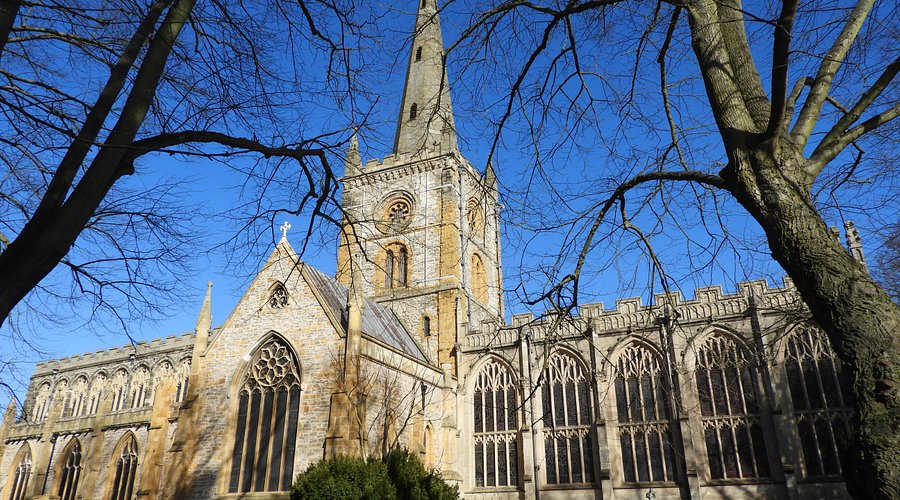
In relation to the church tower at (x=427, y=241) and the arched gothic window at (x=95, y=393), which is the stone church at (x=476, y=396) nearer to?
A: the church tower at (x=427, y=241)

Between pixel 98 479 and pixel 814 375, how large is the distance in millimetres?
31675

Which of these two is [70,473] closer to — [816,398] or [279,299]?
[279,299]

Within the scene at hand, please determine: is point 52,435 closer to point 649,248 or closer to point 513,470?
point 513,470

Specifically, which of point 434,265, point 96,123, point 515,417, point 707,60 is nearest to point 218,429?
point 515,417

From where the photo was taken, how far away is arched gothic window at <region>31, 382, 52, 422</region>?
37.6 metres

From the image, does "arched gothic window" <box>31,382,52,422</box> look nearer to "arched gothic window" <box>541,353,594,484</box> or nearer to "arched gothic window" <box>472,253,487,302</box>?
"arched gothic window" <box>472,253,487,302</box>

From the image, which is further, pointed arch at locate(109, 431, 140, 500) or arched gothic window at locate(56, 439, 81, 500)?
arched gothic window at locate(56, 439, 81, 500)

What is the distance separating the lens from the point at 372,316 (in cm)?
2517

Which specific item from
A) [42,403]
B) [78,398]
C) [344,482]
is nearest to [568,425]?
[344,482]

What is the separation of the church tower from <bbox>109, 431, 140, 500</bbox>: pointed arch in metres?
13.5

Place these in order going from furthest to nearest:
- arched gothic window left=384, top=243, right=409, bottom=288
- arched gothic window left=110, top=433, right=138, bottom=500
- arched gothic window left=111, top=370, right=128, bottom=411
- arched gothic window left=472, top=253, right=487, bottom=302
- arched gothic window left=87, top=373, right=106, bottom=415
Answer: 1. arched gothic window left=87, top=373, right=106, bottom=415
2. arched gothic window left=111, top=370, right=128, bottom=411
3. arched gothic window left=472, top=253, right=487, bottom=302
4. arched gothic window left=384, top=243, right=409, bottom=288
5. arched gothic window left=110, top=433, right=138, bottom=500

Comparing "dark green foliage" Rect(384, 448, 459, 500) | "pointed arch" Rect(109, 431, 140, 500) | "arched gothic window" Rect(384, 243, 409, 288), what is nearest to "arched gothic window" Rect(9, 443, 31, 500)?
"pointed arch" Rect(109, 431, 140, 500)

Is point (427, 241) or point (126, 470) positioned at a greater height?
point (427, 241)

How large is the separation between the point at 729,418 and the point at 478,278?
46.2 ft
